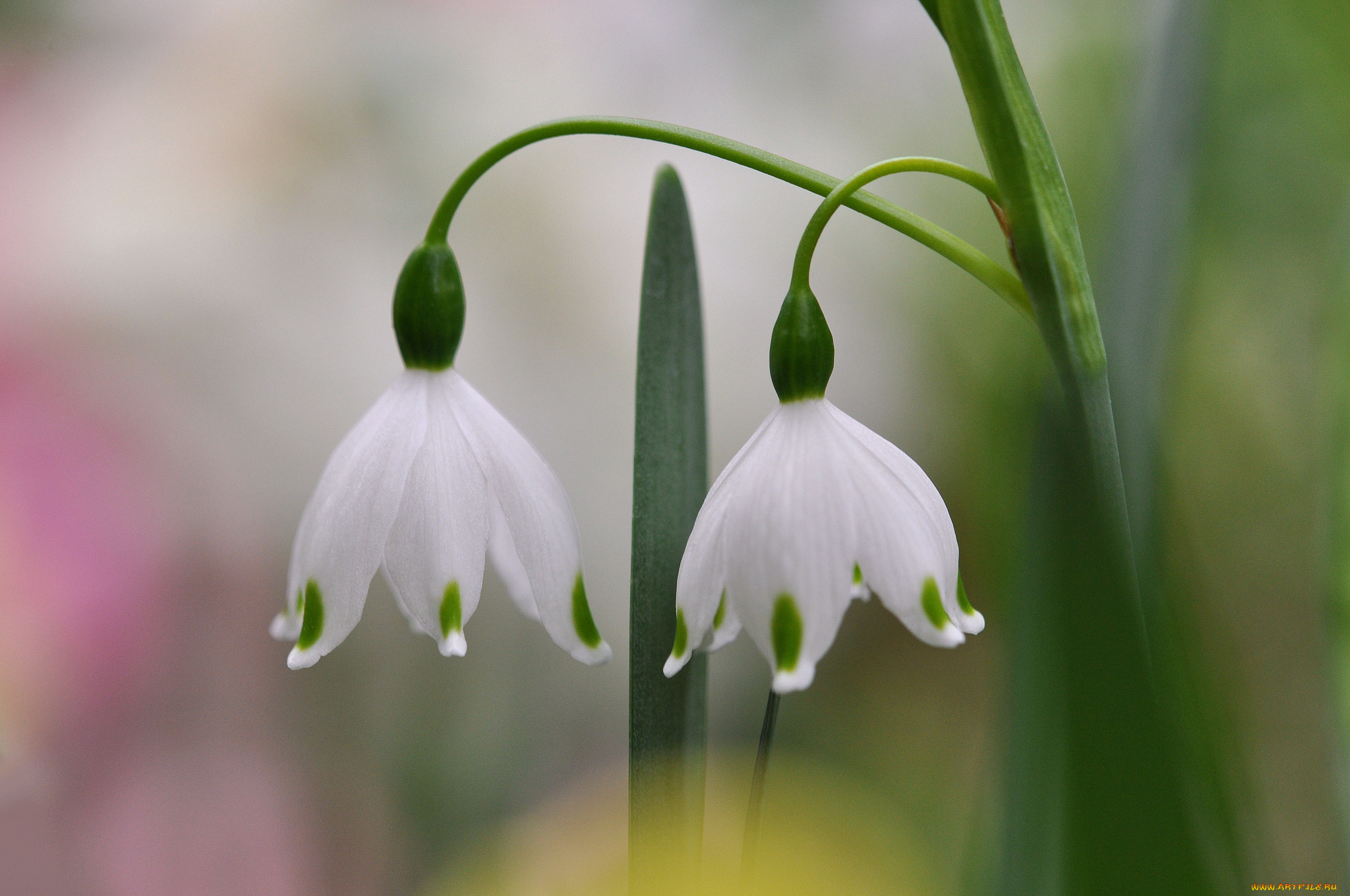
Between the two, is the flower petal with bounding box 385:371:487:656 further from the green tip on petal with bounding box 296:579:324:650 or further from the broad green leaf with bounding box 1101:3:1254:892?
the broad green leaf with bounding box 1101:3:1254:892

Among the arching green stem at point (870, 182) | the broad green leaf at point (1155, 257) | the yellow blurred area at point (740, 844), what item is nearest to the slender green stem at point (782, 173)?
the arching green stem at point (870, 182)

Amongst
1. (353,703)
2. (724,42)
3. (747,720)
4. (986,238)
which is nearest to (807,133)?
(724,42)

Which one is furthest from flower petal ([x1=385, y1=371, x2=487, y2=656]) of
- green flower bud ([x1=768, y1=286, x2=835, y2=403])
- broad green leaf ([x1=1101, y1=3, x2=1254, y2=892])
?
broad green leaf ([x1=1101, y1=3, x2=1254, y2=892])

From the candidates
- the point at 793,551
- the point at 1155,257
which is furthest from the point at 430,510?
the point at 1155,257

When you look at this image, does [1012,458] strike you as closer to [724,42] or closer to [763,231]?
[763,231]

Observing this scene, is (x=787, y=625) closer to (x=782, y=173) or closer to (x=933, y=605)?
(x=933, y=605)
